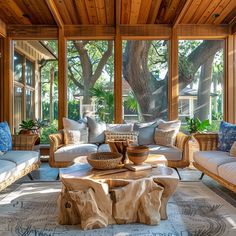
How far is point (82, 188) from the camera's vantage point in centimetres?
254

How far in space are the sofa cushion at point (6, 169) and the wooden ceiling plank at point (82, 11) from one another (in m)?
3.06

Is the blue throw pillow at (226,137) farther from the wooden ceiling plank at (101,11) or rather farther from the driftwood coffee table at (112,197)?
the wooden ceiling plank at (101,11)

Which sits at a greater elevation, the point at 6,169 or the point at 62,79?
the point at 62,79

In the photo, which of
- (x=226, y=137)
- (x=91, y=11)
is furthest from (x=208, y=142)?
(x=91, y=11)

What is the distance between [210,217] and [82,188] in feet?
4.40

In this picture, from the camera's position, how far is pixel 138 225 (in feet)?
8.41

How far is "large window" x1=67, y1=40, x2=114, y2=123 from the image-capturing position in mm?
5961

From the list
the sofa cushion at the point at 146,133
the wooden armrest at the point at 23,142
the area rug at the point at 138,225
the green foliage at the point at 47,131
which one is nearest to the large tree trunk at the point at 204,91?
the sofa cushion at the point at 146,133

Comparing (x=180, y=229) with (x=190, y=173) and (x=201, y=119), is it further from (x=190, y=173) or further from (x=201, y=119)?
(x=201, y=119)

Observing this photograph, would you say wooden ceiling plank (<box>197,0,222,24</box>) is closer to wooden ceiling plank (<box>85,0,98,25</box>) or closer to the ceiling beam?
the ceiling beam

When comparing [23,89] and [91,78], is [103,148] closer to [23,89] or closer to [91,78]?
[91,78]

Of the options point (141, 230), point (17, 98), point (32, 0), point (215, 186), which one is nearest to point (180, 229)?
point (141, 230)

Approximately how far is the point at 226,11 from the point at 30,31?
159 inches

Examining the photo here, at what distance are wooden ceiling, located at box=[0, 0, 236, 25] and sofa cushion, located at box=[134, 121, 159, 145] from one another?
2.18 metres
